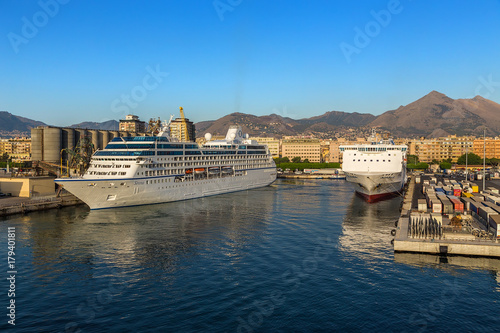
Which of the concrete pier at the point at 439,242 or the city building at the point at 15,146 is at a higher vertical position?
the city building at the point at 15,146

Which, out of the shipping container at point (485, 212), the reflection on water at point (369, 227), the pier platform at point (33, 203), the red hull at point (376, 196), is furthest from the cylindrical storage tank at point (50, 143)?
the shipping container at point (485, 212)

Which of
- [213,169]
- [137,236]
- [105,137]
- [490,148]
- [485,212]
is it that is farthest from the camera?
[490,148]

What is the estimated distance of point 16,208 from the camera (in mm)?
51000

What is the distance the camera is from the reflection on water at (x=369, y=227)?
34.1m

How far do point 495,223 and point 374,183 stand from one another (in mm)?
29524

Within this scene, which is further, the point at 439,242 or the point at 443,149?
the point at 443,149

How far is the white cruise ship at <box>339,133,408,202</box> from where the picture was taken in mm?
64312

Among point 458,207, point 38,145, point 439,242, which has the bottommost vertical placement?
point 439,242

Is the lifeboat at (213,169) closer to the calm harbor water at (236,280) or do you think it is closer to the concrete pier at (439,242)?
the calm harbor water at (236,280)

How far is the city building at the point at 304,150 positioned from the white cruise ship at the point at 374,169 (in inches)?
4799

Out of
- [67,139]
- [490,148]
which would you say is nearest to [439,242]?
[67,139]

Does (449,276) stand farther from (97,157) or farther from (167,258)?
(97,157)

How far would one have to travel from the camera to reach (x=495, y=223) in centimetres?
3459

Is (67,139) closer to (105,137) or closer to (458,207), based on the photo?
(105,137)
